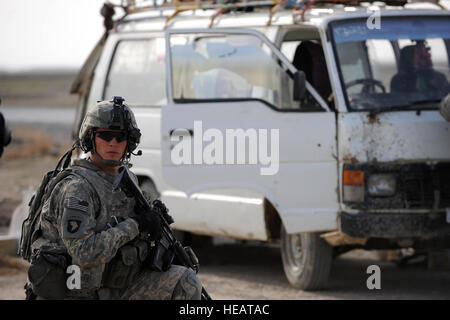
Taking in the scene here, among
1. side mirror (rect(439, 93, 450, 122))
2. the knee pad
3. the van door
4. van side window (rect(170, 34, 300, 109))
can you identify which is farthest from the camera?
van side window (rect(170, 34, 300, 109))

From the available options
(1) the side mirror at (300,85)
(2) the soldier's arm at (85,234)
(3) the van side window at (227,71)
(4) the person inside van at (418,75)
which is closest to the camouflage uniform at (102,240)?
(2) the soldier's arm at (85,234)

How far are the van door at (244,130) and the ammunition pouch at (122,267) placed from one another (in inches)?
139

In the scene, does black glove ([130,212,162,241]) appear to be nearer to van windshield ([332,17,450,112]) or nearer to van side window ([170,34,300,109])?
van windshield ([332,17,450,112])

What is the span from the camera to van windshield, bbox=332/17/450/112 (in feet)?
28.4

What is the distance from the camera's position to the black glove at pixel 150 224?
515 centimetres

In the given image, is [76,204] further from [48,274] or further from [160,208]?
[160,208]

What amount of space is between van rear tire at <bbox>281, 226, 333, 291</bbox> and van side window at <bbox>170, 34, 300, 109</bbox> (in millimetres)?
1062

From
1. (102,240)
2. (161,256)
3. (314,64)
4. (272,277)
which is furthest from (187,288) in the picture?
(272,277)

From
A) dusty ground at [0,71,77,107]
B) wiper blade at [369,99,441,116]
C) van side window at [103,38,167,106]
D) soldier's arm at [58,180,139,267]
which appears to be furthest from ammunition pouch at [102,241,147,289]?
dusty ground at [0,71,77,107]

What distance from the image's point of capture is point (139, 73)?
1014 cm

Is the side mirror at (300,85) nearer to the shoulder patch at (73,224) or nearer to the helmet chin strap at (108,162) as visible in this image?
the helmet chin strap at (108,162)

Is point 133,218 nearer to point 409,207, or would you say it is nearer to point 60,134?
point 409,207

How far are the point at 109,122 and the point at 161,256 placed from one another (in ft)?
2.17

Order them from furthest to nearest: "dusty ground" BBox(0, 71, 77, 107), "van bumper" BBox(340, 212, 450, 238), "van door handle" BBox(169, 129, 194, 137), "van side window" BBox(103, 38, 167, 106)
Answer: "dusty ground" BBox(0, 71, 77, 107) → "van side window" BBox(103, 38, 167, 106) → "van door handle" BBox(169, 129, 194, 137) → "van bumper" BBox(340, 212, 450, 238)
